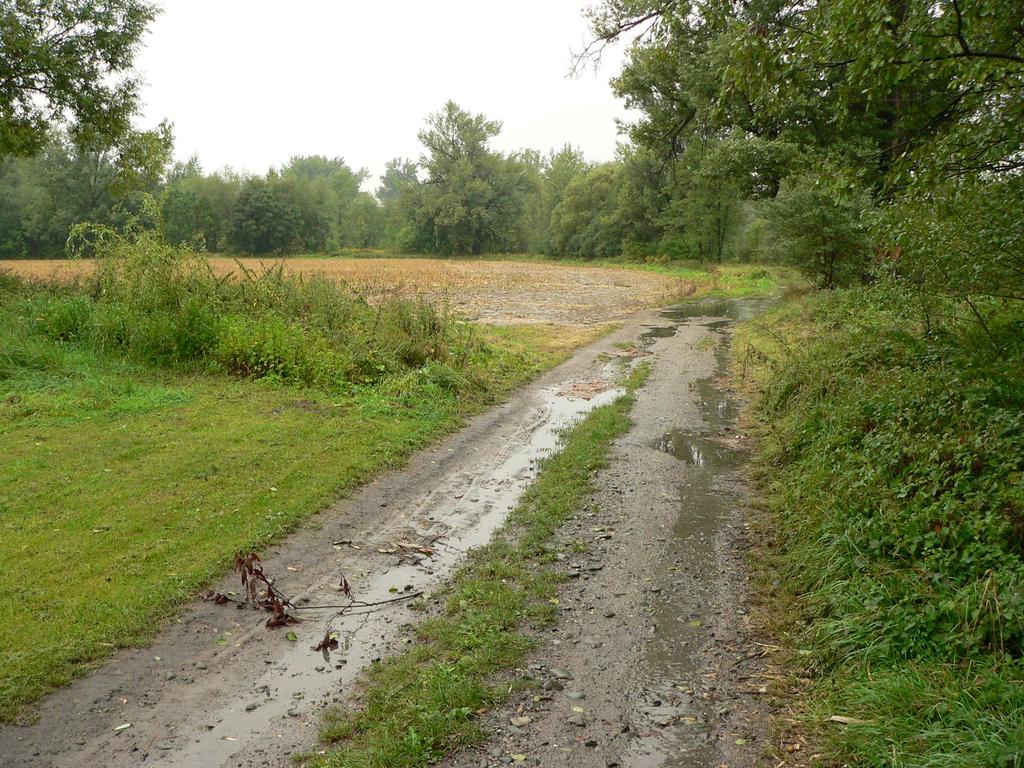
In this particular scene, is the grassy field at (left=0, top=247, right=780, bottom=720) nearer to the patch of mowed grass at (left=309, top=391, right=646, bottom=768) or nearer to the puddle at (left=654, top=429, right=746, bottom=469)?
the patch of mowed grass at (left=309, top=391, right=646, bottom=768)

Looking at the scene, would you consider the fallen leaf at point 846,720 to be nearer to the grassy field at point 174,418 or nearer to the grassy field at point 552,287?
the grassy field at point 174,418

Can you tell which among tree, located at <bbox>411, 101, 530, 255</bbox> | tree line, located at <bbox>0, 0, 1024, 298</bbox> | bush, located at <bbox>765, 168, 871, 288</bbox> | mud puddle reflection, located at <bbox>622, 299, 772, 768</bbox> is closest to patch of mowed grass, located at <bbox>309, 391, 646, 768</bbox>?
mud puddle reflection, located at <bbox>622, 299, 772, 768</bbox>

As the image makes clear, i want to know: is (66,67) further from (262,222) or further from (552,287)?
(262,222)

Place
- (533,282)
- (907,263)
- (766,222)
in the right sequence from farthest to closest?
1. (533,282)
2. (766,222)
3. (907,263)

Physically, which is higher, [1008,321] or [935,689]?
[1008,321]

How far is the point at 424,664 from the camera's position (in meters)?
4.56

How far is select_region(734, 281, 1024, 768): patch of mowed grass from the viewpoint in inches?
138

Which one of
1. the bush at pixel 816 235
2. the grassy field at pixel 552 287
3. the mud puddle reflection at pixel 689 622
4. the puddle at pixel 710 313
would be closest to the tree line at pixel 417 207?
the grassy field at pixel 552 287

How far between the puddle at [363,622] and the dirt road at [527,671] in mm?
15

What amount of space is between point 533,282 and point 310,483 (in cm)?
Answer: 3483

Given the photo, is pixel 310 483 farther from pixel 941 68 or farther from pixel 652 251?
pixel 652 251

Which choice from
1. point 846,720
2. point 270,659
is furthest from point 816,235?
point 270,659

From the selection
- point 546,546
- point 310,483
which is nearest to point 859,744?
point 546,546

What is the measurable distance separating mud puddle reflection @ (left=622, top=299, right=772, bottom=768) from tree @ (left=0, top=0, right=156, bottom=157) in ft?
59.8
